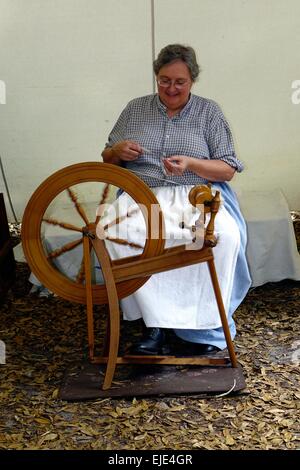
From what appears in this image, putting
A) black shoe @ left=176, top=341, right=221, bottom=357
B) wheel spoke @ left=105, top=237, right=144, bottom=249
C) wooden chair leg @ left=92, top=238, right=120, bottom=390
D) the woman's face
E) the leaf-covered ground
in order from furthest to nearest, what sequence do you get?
black shoe @ left=176, top=341, right=221, bottom=357 → the woman's face → wheel spoke @ left=105, top=237, right=144, bottom=249 → wooden chair leg @ left=92, top=238, right=120, bottom=390 → the leaf-covered ground

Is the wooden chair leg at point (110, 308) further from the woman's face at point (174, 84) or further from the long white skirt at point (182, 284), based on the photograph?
the woman's face at point (174, 84)

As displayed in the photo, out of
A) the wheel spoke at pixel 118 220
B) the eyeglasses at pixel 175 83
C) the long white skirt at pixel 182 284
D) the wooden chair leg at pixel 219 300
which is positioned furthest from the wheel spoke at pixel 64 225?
the eyeglasses at pixel 175 83

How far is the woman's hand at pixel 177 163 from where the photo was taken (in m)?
2.58

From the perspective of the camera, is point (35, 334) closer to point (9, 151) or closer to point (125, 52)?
point (9, 151)

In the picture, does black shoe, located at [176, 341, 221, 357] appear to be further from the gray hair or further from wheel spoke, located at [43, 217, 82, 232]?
the gray hair

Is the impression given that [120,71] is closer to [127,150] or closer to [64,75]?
[64,75]

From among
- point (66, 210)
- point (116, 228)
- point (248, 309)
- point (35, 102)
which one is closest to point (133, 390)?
point (116, 228)

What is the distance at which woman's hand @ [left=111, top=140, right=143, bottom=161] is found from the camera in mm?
2658

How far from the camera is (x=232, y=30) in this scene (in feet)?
11.5

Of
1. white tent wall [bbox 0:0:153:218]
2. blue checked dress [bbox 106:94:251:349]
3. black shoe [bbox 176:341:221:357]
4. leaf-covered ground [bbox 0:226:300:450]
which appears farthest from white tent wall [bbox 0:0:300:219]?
black shoe [bbox 176:341:221:357]

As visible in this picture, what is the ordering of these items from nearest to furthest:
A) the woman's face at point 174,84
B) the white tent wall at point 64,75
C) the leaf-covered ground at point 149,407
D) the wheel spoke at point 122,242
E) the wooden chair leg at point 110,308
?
the leaf-covered ground at point 149,407 → the wooden chair leg at point 110,308 → the wheel spoke at point 122,242 → the woman's face at point 174,84 → the white tent wall at point 64,75

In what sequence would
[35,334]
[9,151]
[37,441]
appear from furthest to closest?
[9,151] < [35,334] < [37,441]

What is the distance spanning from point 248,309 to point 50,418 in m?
1.33

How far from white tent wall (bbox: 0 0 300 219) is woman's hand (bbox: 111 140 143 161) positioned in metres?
1.07
